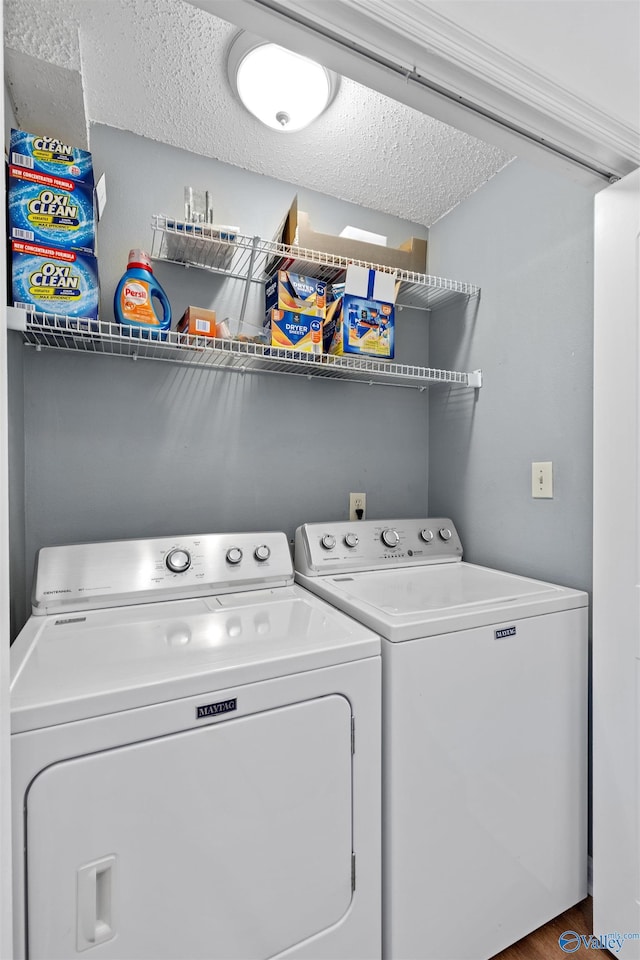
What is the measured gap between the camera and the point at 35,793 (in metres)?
0.81

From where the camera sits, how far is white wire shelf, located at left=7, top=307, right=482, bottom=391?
53.1 inches

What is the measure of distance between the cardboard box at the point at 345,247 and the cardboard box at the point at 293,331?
0.25m

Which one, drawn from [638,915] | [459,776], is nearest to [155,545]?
[459,776]

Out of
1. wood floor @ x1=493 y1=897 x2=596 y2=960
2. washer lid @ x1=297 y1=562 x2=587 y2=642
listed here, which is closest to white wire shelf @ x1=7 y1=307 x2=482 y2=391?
washer lid @ x1=297 y1=562 x2=587 y2=642

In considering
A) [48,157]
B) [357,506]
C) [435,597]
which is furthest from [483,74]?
[357,506]

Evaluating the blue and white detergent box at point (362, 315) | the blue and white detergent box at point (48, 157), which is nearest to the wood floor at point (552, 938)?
the blue and white detergent box at point (362, 315)

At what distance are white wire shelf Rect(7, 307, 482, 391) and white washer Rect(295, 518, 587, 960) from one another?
32.3 inches

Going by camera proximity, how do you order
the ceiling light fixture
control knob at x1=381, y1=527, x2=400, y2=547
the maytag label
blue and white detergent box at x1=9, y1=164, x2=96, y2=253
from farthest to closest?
1. control knob at x1=381, y1=527, x2=400, y2=547
2. the ceiling light fixture
3. blue and white detergent box at x1=9, y1=164, x2=96, y2=253
4. the maytag label

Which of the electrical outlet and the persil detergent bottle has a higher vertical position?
the persil detergent bottle

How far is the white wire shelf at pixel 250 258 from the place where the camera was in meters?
1.55

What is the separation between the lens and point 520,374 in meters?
1.80

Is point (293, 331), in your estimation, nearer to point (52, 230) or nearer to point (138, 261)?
point (138, 261)

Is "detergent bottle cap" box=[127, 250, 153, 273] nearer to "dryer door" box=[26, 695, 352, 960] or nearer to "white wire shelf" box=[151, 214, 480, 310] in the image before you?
"white wire shelf" box=[151, 214, 480, 310]

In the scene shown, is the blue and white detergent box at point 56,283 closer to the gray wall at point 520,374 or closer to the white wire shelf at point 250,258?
the white wire shelf at point 250,258
